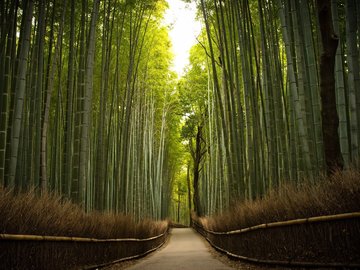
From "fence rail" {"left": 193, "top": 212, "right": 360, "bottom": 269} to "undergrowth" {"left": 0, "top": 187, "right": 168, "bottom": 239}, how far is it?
200 centimetres

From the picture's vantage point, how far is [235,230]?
5910 millimetres

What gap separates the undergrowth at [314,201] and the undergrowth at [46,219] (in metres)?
2.03

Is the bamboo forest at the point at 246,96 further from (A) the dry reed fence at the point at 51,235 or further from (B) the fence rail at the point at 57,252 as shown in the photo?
(B) the fence rail at the point at 57,252

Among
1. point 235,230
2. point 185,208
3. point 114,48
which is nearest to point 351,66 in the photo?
point 235,230

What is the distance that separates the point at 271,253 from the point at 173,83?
12047 mm

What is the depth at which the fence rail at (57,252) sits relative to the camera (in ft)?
8.61

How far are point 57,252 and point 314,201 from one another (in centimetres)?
231

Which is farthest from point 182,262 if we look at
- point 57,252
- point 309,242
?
point 309,242

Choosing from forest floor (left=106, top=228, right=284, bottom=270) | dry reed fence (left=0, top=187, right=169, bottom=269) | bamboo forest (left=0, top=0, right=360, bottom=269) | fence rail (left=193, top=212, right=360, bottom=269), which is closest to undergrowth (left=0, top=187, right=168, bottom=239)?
dry reed fence (left=0, top=187, right=169, bottom=269)

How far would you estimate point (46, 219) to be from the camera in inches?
127

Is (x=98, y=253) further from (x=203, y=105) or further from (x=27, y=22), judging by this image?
(x=203, y=105)

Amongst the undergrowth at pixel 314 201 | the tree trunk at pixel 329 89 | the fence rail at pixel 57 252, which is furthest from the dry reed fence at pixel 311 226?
the fence rail at pixel 57 252

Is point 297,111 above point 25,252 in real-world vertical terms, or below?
above

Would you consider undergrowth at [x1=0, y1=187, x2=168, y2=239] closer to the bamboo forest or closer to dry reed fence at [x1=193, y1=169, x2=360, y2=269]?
the bamboo forest
